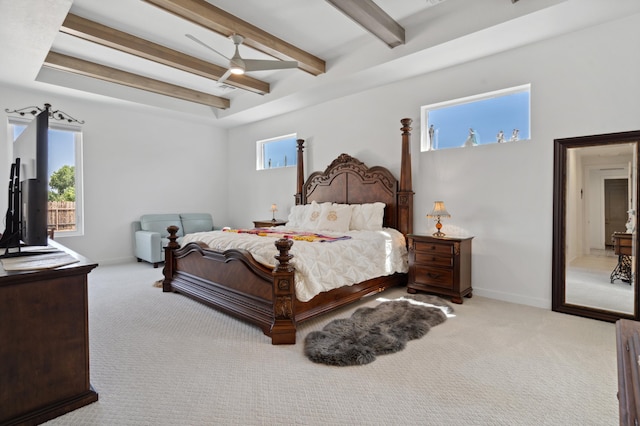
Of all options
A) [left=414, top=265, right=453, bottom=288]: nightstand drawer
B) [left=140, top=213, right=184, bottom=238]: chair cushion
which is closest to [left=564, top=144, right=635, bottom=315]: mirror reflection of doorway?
[left=414, top=265, right=453, bottom=288]: nightstand drawer

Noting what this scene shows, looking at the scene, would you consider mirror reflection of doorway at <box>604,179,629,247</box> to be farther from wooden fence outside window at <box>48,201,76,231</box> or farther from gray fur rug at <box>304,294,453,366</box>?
wooden fence outside window at <box>48,201,76,231</box>

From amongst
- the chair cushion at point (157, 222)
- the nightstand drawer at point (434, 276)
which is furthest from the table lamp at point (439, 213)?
the chair cushion at point (157, 222)

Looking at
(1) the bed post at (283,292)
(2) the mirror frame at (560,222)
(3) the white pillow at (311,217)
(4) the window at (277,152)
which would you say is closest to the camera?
(1) the bed post at (283,292)

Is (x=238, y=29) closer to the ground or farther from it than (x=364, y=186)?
farther from it

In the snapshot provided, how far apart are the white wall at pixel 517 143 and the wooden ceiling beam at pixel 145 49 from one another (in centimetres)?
178

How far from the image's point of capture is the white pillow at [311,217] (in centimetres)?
491

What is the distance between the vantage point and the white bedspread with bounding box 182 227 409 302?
9.60 feet

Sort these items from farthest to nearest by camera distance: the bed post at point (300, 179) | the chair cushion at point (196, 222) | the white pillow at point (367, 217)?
1. the chair cushion at point (196, 222)
2. the bed post at point (300, 179)
3. the white pillow at point (367, 217)

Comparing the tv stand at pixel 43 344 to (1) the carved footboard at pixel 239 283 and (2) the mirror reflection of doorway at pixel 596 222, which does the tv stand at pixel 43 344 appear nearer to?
(1) the carved footboard at pixel 239 283

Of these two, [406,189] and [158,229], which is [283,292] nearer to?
[406,189]

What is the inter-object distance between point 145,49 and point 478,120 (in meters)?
4.17

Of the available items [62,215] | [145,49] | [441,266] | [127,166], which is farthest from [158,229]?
[441,266]

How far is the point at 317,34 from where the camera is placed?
407 centimetres

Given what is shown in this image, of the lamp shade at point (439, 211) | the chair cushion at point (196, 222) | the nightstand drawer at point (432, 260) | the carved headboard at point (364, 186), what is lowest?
the nightstand drawer at point (432, 260)
